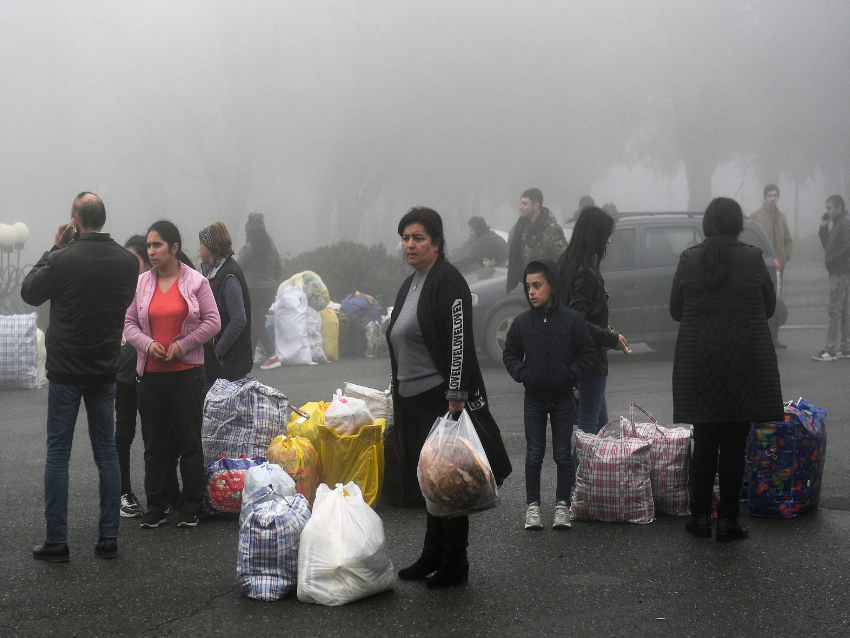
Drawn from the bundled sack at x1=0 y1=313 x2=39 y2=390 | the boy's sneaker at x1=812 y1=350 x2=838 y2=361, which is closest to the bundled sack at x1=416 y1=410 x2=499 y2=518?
the bundled sack at x1=0 y1=313 x2=39 y2=390

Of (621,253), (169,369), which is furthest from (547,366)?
(621,253)

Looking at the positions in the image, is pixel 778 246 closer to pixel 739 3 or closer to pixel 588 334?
pixel 588 334

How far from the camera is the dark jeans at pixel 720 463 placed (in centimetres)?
494

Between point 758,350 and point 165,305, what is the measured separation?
3.23 m

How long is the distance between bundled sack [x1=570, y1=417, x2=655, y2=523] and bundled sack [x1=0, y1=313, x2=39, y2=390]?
8380 mm

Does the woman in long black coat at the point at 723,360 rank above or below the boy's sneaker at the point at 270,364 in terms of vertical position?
above

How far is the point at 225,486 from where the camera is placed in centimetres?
549

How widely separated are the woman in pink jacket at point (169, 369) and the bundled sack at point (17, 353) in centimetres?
682

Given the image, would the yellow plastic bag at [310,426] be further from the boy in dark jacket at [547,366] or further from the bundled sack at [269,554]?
the bundled sack at [269,554]

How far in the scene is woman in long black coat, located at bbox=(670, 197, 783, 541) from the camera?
15.9ft

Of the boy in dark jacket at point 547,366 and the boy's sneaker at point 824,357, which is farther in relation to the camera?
the boy's sneaker at point 824,357

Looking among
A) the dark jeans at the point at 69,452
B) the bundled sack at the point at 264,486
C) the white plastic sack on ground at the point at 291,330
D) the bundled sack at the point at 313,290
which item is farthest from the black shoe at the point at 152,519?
the bundled sack at the point at 313,290

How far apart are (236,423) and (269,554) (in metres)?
1.78

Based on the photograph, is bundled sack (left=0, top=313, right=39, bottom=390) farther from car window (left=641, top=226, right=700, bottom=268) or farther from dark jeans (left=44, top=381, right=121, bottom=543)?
car window (left=641, top=226, right=700, bottom=268)
